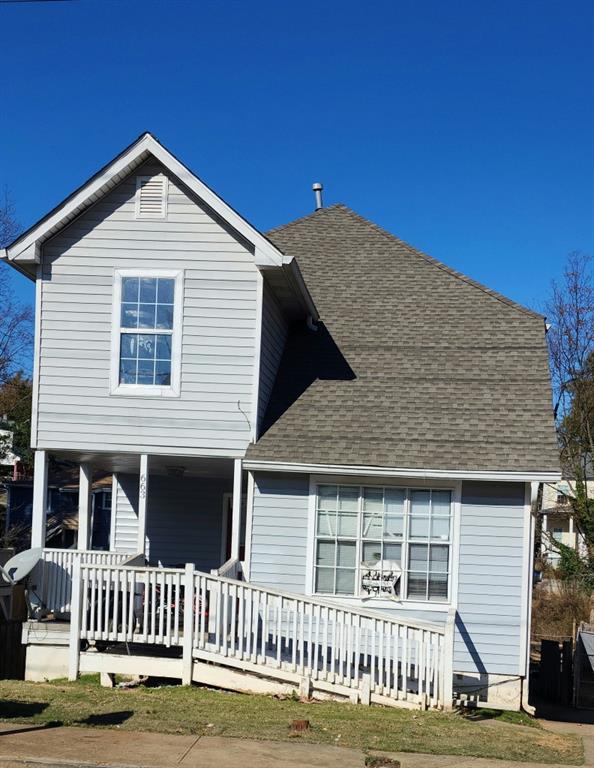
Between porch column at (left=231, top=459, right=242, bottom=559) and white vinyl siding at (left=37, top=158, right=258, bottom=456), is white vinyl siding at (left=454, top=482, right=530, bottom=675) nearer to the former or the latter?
porch column at (left=231, top=459, right=242, bottom=559)

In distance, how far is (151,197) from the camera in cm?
1546

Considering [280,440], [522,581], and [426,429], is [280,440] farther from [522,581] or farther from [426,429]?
[522,581]

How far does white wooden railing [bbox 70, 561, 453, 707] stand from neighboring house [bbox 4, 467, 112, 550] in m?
25.8

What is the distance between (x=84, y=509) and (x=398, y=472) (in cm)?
626

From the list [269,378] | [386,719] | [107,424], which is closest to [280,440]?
[269,378]

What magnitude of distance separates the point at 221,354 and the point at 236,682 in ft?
16.3

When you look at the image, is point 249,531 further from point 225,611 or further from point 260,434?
point 225,611

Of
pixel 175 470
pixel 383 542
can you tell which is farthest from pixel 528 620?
pixel 175 470

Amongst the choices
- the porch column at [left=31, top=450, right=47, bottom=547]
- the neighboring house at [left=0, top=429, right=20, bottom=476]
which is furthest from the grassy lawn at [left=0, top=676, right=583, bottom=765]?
the neighboring house at [left=0, top=429, right=20, bottom=476]

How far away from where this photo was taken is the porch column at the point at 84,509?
17.1 metres

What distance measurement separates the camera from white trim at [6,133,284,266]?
14891mm

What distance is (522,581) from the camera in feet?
46.7

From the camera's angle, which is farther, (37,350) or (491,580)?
(37,350)

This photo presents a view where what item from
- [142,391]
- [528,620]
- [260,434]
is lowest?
[528,620]
